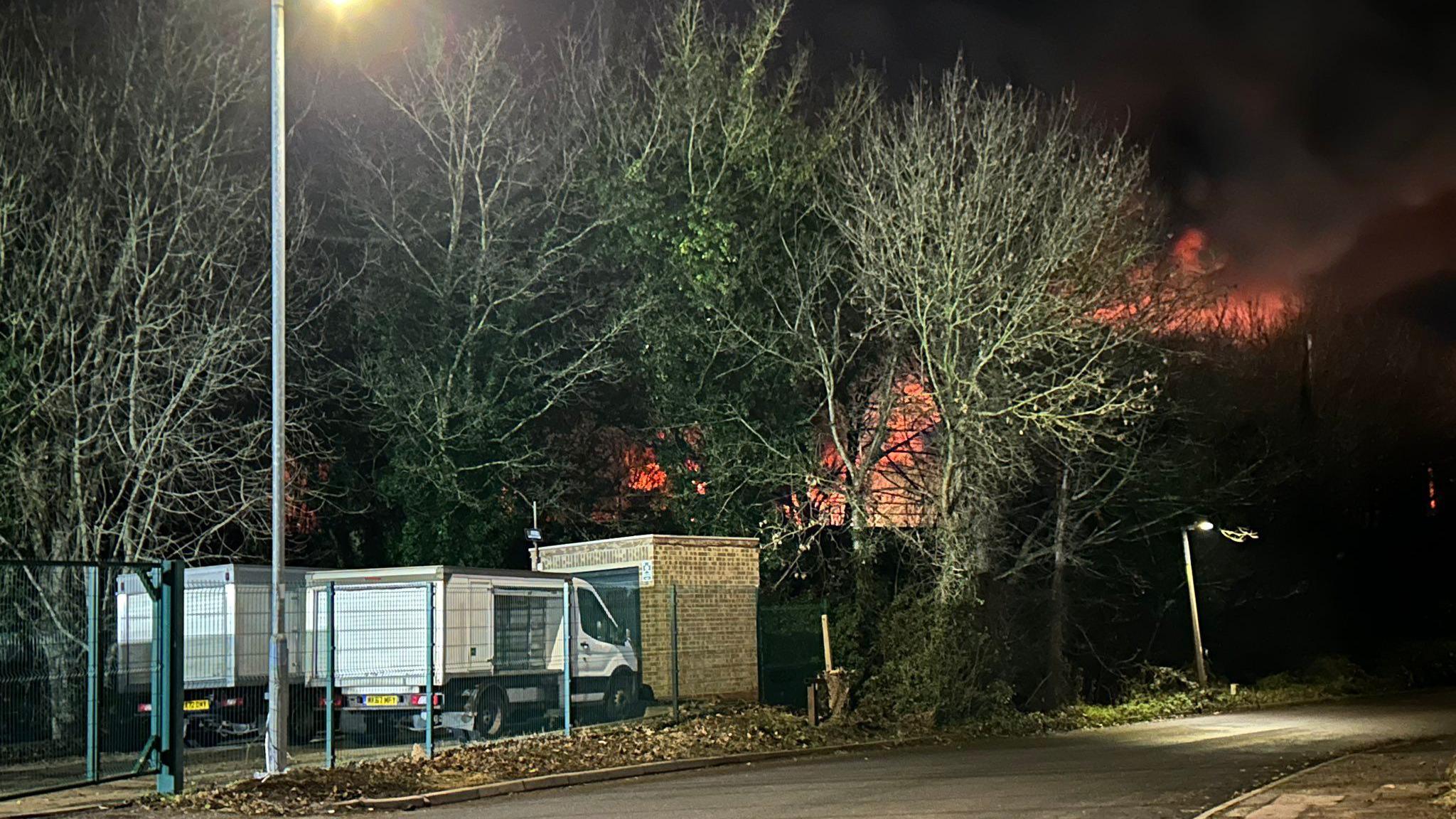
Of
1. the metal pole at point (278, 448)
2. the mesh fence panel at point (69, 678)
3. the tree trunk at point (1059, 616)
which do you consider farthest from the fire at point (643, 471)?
the metal pole at point (278, 448)

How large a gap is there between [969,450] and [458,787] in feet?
43.5

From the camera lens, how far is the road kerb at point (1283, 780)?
42.2ft

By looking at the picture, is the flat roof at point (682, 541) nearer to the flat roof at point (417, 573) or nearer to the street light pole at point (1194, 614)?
the flat roof at point (417, 573)

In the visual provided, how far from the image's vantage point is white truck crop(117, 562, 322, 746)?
20328 millimetres

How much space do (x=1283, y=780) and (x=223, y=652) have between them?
14.5m

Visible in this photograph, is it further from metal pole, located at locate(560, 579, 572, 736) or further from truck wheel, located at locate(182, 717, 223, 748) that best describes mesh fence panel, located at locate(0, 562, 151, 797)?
metal pole, located at locate(560, 579, 572, 736)

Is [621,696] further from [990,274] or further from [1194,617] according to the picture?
[1194,617]

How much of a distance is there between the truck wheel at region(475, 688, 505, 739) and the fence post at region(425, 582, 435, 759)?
1018mm

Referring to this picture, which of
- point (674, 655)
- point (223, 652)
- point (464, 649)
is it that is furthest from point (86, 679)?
point (674, 655)

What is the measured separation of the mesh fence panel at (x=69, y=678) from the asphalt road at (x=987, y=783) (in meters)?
3.99

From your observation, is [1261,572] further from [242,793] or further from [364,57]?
[242,793]

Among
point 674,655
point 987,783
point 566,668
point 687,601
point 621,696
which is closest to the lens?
point 987,783

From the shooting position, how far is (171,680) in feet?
49.2

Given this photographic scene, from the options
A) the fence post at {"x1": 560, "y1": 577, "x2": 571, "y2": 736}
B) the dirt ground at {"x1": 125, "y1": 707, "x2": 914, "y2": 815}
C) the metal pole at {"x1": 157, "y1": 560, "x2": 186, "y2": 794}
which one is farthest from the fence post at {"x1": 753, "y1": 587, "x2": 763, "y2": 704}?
the metal pole at {"x1": 157, "y1": 560, "x2": 186, "y2": 794}
